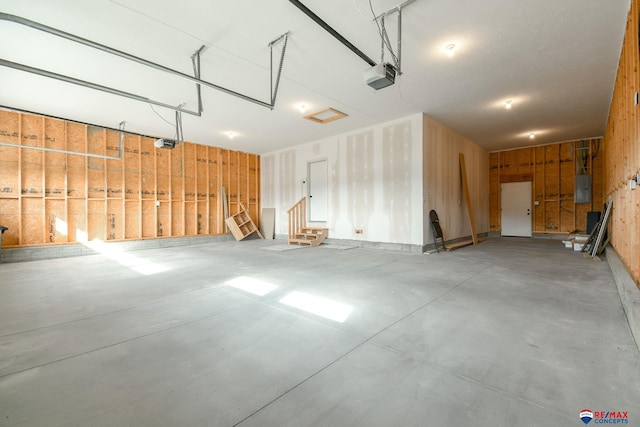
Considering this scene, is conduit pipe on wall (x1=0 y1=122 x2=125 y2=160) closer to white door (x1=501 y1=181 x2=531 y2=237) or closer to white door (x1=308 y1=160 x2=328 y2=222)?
white door (x1=308 y1=160 x2=328 y2=222)

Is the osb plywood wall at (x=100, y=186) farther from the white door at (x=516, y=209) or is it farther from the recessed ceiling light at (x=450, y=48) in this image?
the white door at (x=516, y=209)

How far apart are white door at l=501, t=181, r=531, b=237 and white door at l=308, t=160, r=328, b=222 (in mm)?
7207

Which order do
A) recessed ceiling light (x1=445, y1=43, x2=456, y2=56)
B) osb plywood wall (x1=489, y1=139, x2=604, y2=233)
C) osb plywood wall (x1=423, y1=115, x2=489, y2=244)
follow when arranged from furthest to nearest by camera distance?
osb plywood wall (x1=489, y1=139, x2=604, y2=233) → osb plywood wall (x1=423, y1=115, x2=489, y2=244) → recessed ceiling light (x1=445, y1=43, x2=456, y2=56)

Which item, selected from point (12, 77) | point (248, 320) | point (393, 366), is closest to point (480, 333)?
point (393, 366)

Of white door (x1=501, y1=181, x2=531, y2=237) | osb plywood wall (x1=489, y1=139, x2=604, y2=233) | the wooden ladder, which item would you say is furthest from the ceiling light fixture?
white door (x1=501, y1=181, x2=531, y2=237)

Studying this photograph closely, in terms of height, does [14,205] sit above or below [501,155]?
below

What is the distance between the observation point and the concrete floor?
4.61ft

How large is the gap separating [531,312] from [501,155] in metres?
9.91

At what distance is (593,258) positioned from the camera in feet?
18.0

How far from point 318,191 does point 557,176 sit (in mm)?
8352

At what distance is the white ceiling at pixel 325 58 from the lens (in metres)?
3.21

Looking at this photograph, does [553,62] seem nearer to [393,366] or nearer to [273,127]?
[393,366]

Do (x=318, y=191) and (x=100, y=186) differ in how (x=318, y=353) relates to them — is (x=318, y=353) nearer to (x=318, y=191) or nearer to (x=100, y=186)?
(x=318, y=191)

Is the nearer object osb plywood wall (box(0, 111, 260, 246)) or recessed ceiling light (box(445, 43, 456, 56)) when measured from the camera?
recessed ceiling light (box(445, 43, 456, 56))
